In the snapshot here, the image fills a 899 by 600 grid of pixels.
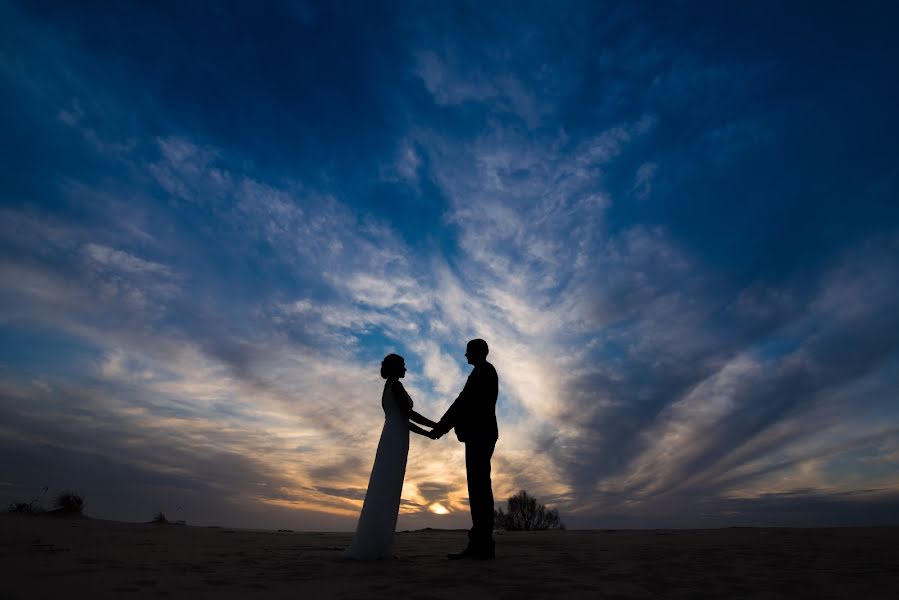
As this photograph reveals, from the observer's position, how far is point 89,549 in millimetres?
6734

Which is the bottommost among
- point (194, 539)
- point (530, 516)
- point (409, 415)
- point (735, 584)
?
point (735, 584)

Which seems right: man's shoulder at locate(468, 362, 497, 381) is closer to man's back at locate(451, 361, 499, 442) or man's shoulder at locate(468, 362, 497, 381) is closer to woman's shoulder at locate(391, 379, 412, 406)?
man's back at locate(451, 361, 499, 442)

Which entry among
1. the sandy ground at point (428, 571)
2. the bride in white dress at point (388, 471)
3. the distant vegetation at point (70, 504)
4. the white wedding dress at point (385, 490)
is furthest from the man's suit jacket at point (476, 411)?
the distant vegetation at point (70, 504)

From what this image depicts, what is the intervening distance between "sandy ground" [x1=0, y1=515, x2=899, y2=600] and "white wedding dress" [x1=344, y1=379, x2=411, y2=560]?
1.14 ft

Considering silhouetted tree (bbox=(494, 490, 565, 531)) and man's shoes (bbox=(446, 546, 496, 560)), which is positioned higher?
silhouetted tree (bbox=(494, 490, 565, 531))

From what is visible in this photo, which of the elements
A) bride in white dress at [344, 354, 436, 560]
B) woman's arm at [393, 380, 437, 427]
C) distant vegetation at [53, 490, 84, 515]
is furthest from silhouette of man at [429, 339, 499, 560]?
distant vegetation at [53, 490, 84, 515]

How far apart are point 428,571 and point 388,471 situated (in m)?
1.76

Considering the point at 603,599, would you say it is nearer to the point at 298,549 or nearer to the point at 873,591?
the point at 873,591

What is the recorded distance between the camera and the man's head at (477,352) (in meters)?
7.55

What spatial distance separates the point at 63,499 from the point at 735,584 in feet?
57.4

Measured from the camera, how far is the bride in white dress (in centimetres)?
673

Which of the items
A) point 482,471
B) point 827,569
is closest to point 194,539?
point 482,471

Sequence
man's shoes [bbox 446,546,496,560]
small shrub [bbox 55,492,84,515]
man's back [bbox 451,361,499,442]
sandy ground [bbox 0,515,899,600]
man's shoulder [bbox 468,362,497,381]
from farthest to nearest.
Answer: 1. small shrub [bbox 55,492,84,515]
2. man's shoulder [bbox 468,362,497,381]
3. man's back [bbox 451,361,499,442]
4. man's shoes [bbox 446,546,496,560]
5. sandy ground [bbox 0,515,899,600]

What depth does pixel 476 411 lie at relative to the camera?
7188 millimetres
